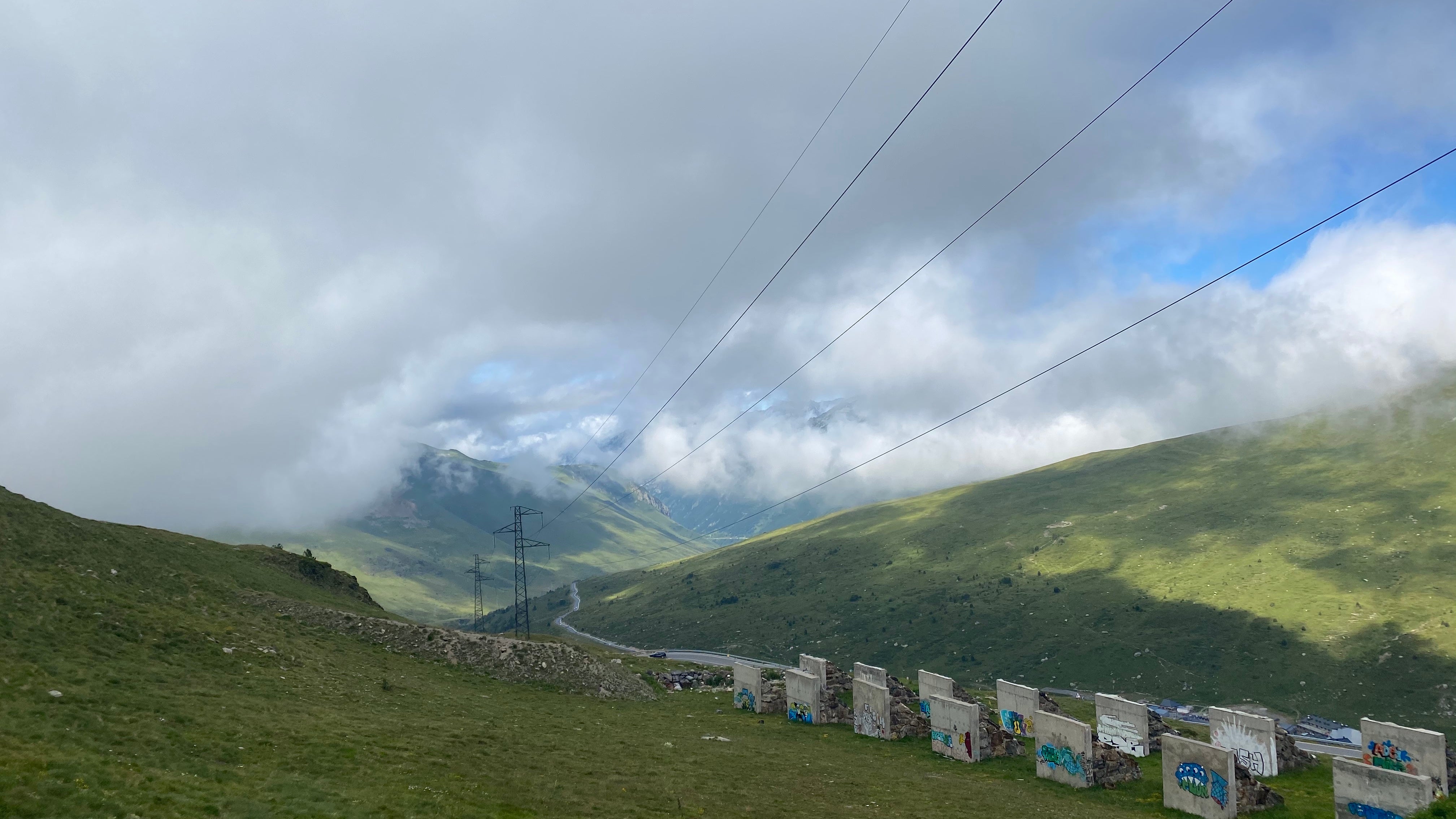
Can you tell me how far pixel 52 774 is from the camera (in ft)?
82.3

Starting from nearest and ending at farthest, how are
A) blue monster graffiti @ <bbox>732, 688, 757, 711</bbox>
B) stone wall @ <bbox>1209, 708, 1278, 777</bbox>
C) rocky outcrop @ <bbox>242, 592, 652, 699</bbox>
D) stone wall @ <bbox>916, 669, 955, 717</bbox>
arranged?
stone wall @ <bbox>1209, 708, 1278, 777</bbox>
rocky outcrop @ <bbox>242, 592, 652, 699</bbox>
stone wall @ <bbox>916, 669, 955, 717</bbox>
blue monster graffiti @ <bbox>732, 688, 757, 711</bbox>

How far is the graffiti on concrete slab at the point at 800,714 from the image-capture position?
6750 cm

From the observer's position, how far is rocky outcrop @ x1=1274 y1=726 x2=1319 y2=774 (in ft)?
174

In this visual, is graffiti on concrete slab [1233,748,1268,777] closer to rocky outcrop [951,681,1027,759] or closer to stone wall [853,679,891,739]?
rocky outcrop [951,681,1027,759]

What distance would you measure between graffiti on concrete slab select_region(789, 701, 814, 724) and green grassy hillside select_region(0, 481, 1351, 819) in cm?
152

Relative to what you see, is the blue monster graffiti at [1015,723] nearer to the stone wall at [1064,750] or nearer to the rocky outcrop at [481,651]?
the stone wall at [1064,750]

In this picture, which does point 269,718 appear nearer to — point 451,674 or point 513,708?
point 513,708

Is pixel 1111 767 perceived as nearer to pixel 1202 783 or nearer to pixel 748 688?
pixel 1202 783

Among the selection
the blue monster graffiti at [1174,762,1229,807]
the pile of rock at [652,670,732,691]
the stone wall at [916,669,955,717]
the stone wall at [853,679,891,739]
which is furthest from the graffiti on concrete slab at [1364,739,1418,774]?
the pile of rock at [652,670,732,691]

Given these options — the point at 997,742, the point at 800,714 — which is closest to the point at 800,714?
the point at 800,714

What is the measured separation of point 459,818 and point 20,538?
41264 mm

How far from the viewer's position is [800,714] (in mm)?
68500

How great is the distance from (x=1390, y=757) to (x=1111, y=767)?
19.5 meters

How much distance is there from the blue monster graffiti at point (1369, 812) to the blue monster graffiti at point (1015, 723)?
84.1ft
